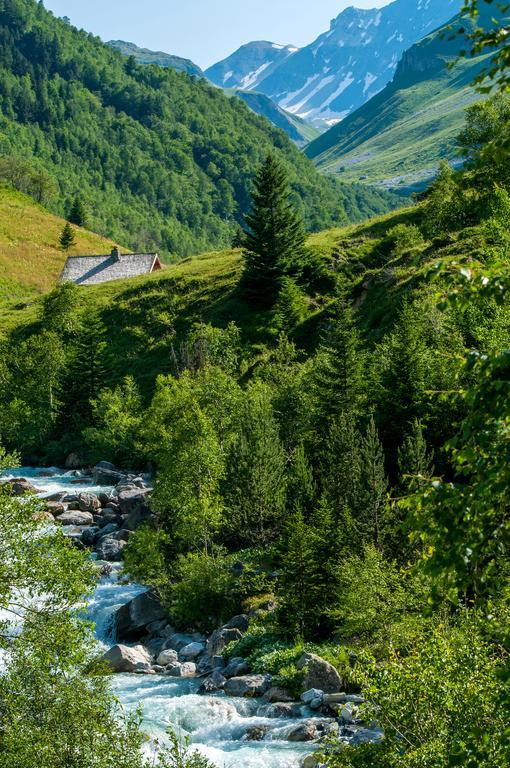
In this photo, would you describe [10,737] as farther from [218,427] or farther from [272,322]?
[272,322]

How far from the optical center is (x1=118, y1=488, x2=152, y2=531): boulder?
2000 inches

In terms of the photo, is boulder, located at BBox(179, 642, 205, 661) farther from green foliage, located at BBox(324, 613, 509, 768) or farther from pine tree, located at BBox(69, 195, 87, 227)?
pine tree, located at BBox(69, 195, 87, 227)

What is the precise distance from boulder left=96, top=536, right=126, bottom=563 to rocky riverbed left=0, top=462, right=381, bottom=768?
64 millimetres

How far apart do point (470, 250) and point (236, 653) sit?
45.5 m

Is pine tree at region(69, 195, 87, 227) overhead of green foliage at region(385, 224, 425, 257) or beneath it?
overhead

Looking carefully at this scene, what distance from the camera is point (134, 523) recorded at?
167ft

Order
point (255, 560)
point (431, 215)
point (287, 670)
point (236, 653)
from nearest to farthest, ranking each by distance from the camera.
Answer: point (287, 670)
point (236, 653)
point (255, 560)
point (431, 215)

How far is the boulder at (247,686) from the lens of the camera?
2888 centimetres

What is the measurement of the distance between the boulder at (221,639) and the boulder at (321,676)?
623cm

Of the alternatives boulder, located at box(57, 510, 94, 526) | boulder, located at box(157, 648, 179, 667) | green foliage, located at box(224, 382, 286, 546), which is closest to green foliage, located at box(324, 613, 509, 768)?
boulder, located at box(157, 648, 179, 667)

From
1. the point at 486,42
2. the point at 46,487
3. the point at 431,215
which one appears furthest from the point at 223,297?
the point at 486,42

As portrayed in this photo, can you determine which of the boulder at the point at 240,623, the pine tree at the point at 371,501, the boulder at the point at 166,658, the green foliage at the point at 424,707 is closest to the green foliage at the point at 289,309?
the pine tree at the point at 371,501

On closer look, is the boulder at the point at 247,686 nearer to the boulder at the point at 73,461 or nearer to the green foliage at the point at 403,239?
the boulder at the point at 73,461

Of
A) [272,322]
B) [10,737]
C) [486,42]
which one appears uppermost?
[486,42]
